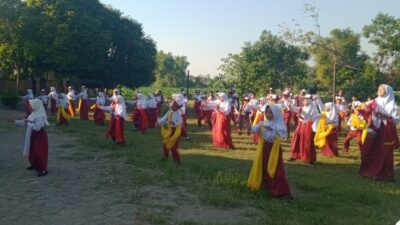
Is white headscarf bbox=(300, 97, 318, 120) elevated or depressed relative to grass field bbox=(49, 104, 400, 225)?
elevated

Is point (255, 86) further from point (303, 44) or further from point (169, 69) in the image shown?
point (169, 69)

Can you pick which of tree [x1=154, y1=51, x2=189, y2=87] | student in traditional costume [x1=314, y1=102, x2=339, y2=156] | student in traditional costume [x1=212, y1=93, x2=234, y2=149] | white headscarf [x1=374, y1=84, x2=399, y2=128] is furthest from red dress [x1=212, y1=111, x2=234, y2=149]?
tree [x1=154, y1=51, x2=189, y2=87]

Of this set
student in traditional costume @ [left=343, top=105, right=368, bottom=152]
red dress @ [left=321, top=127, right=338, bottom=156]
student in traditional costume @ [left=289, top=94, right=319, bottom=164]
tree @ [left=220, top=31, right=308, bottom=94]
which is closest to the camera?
student in traditional costume @ [left=343, top=105, right=368, bottom=152]

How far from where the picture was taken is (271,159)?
8.18m

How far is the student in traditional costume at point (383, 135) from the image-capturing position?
1016 cm

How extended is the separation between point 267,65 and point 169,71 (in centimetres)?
8889

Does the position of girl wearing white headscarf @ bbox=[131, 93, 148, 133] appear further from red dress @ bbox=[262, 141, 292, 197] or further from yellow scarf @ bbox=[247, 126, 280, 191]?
red dress @ bbox=[262, 141, 292, 197]

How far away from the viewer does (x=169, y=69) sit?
120875 mm

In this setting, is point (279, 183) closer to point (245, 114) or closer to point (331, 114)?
point (331, 114)

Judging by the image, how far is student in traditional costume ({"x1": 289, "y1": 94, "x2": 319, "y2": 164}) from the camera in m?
12.0

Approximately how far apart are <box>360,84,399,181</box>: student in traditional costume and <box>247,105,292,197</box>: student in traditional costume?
3.05 meters

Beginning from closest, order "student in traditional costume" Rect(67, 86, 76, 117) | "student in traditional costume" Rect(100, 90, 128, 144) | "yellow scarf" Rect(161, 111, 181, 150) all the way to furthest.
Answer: "yellow scarf" Rect(161, 111, 181, 150), "student in traditional costume" Rect(100, 90, 128, 144), "student in traditional costume" Rect(67, 86, 76, 117)

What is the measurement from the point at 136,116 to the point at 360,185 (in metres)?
11.1

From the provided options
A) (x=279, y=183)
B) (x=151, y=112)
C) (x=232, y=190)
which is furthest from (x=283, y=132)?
(x=151, y=112)
